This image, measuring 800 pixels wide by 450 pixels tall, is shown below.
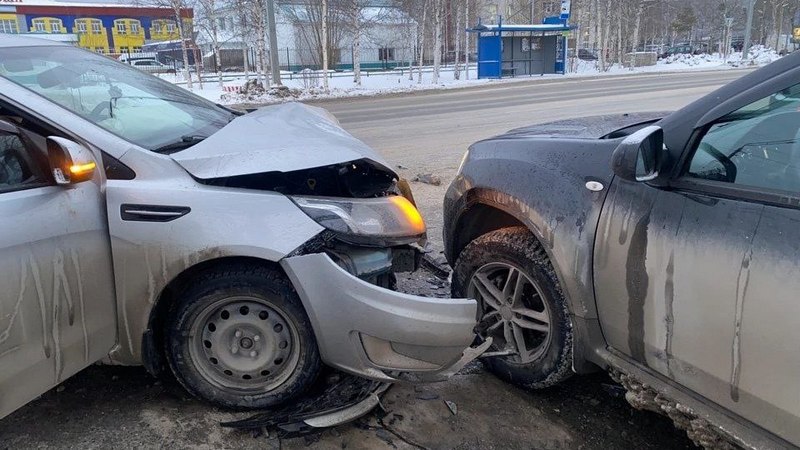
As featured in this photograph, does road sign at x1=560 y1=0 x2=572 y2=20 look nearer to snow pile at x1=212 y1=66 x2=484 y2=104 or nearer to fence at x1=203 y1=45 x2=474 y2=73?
fence at x1=203 y1=45 x2=474 y2=73

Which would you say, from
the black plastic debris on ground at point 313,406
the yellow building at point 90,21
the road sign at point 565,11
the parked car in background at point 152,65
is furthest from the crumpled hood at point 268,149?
the yellow building at point 90,21

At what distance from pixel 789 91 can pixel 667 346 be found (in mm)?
989

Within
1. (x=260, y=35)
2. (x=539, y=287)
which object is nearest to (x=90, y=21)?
(x=260, y=35)

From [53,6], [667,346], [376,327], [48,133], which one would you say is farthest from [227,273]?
[53,6]

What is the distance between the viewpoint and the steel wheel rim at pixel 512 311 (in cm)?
307

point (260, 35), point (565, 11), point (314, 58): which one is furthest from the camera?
point (314, 58)

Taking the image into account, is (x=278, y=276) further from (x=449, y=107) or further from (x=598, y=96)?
(x=598, y=96)

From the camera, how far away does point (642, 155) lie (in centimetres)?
232

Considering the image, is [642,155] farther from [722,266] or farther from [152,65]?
[152,65]

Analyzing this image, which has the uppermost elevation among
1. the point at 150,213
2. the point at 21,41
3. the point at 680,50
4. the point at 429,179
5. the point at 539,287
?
the point at 680,50

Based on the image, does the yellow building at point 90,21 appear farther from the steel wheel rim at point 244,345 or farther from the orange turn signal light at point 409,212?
the steel wheel rim at point 244,345

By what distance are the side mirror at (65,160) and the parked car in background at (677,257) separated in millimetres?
1922

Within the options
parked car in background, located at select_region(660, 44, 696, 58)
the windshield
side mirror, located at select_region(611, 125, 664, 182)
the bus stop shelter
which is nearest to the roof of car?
the windshield

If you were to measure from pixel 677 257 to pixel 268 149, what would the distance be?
1.80 m
